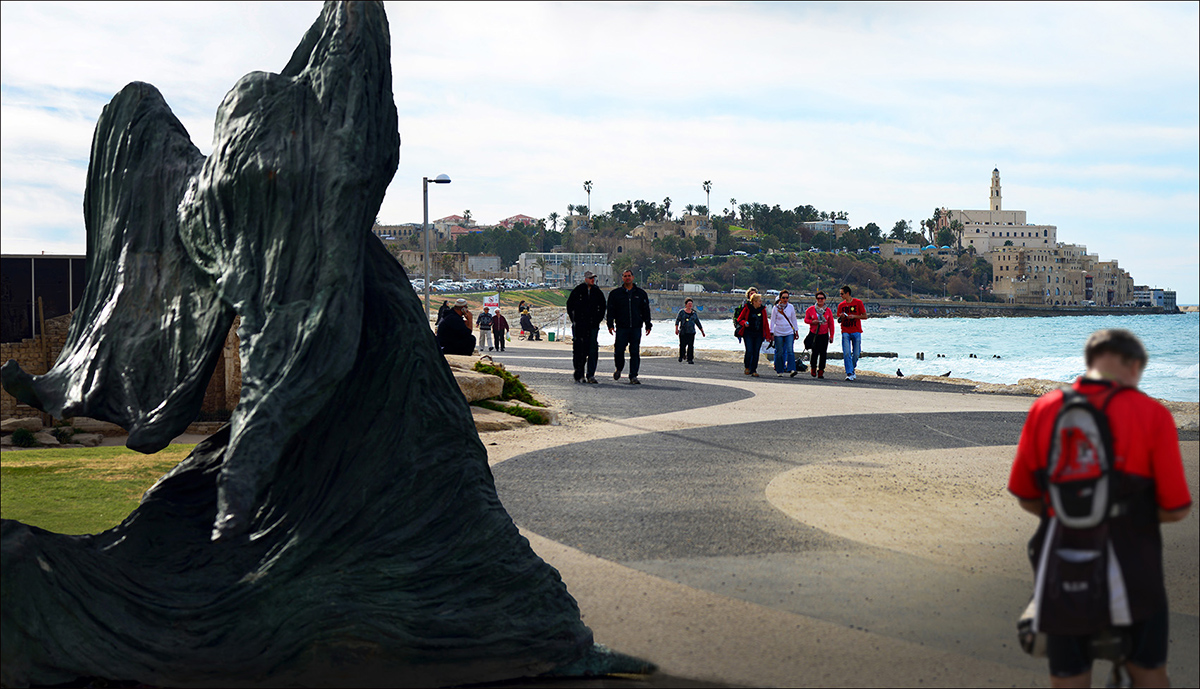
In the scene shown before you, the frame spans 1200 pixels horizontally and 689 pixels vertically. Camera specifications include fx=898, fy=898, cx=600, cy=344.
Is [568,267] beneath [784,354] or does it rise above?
above

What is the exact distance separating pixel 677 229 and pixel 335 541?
6446 inches

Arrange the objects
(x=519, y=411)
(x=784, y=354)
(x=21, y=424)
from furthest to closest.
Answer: (x=784, y=354) → (x=21, y=424) → (x=519, y=411)

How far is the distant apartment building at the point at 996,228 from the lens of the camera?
17238cm

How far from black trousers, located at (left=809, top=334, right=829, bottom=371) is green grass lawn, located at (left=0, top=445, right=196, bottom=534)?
464 inches

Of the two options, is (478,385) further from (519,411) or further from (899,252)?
(899,252)

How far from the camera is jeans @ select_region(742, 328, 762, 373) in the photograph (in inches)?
727

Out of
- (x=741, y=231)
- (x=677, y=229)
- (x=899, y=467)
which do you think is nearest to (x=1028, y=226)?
(x=741, y=231)

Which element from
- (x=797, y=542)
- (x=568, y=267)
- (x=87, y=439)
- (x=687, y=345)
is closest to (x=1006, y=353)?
(x=687, y=345)

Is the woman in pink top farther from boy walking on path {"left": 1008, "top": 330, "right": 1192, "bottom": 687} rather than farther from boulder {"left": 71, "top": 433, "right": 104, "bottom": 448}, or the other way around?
boy walking on path {"left": 1008, "top": 330, "right": 1192, "bottom": 687}

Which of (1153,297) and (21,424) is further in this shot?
(1153,297)

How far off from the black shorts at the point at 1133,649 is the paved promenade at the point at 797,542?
1.26 meters

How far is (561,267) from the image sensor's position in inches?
5517

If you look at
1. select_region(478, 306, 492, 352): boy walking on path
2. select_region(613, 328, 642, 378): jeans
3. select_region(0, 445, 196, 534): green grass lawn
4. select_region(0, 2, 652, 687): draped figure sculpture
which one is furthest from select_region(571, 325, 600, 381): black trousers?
select_region(0, 2, 652, 687): draped figure sculpture

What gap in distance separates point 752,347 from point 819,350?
1447 millimetres
